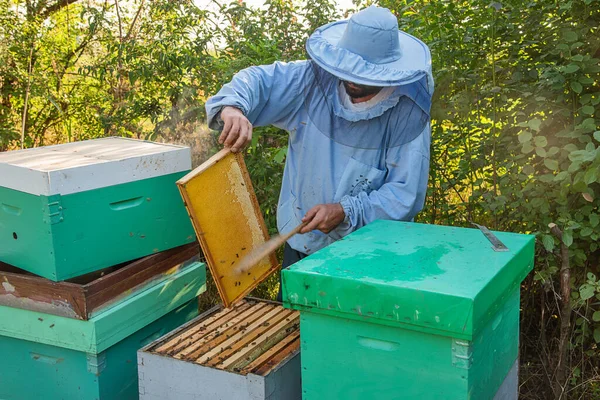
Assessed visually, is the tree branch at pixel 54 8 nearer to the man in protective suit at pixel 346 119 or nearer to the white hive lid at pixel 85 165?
the white hive lid at pixel 85 165

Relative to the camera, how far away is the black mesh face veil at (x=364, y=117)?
218 cm

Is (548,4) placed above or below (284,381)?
above

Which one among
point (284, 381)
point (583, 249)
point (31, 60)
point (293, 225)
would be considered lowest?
point (284, 381)

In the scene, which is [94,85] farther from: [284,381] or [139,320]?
[284,381]

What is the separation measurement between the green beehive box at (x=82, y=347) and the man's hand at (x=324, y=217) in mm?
693

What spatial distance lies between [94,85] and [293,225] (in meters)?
3.66

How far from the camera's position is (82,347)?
85.1 inches

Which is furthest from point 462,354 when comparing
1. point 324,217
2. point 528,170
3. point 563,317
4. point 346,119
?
point 528,170

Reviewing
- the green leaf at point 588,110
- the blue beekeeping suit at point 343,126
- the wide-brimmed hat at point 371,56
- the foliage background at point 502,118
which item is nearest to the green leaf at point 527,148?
the foliage background at point 502,118

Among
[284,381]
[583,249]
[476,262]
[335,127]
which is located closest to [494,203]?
[583,249]

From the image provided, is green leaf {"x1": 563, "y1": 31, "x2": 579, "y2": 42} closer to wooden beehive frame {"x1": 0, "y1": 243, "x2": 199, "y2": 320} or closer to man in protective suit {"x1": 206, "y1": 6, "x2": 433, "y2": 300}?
man in protective suit {"x1": 206, "y1": 6, "x2": 433, "y2": 300}

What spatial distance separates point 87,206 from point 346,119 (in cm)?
95

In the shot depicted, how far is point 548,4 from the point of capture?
263cm

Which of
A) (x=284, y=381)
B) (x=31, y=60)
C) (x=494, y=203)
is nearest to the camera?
(x=284, y=381)
